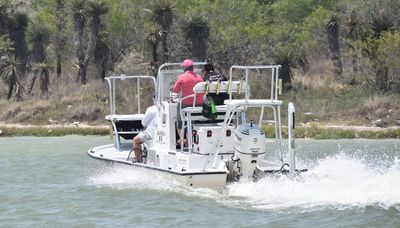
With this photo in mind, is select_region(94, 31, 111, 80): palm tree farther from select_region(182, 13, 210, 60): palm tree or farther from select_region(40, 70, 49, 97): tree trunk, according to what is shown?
select_region(182, 13, 210, 60): palm tree

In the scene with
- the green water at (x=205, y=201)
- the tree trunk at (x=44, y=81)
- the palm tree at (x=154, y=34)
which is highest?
the palm tree at (x=154, y=34)

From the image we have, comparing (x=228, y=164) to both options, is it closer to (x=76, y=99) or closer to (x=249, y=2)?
(x=76, y=99)

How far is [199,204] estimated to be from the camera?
17047mm

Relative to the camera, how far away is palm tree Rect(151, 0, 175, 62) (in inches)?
1791

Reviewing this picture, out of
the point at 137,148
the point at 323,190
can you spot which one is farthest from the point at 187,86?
the point at 323,190

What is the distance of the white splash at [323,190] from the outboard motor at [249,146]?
0.35 m

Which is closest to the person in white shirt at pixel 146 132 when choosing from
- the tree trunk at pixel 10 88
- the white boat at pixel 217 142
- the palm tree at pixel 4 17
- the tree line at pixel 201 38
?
the white boat at pixel 217 142

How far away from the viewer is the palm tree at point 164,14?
149 feet

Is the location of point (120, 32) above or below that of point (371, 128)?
above

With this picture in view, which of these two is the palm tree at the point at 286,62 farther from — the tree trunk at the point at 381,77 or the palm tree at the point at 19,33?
the palm tree at the point at 19,33

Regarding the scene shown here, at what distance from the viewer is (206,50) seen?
156ft

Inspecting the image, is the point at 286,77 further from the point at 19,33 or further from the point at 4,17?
the point at 4,17

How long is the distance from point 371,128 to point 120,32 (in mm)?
20949

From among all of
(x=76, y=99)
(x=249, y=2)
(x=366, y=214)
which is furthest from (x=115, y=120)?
(x=249, y=2)
